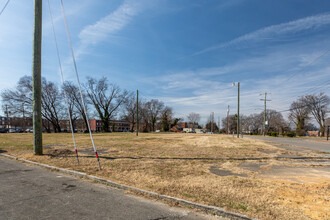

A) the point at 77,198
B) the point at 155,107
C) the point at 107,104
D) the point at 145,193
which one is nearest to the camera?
the point at 77,198

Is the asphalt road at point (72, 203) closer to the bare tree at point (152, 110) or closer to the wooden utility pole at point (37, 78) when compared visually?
the wooden utility pole at point (37, 78)

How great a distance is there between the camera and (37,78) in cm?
965

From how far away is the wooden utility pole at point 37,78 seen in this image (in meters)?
9.53

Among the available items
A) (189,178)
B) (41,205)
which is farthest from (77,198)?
(189,178)

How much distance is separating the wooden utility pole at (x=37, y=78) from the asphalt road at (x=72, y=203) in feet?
14.6

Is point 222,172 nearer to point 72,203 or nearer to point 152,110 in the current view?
point 72,203

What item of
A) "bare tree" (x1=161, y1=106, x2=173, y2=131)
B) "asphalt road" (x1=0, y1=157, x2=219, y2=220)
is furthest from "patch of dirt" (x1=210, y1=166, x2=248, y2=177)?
"bare tree" (x1=161, y1=106, x2=173, y2=131)

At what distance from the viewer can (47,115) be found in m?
51.8

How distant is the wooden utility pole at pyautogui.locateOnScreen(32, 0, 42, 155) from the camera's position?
375 inches

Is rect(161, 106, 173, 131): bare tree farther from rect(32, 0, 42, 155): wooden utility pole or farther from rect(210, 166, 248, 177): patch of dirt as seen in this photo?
rect(210, 166, 248, 177): patch of dirt

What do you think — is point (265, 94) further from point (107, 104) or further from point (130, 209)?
point (130, 209)

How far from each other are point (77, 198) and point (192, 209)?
2536mm

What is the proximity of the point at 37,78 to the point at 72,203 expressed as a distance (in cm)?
827

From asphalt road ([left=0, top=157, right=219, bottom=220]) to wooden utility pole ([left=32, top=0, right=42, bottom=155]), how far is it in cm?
446
